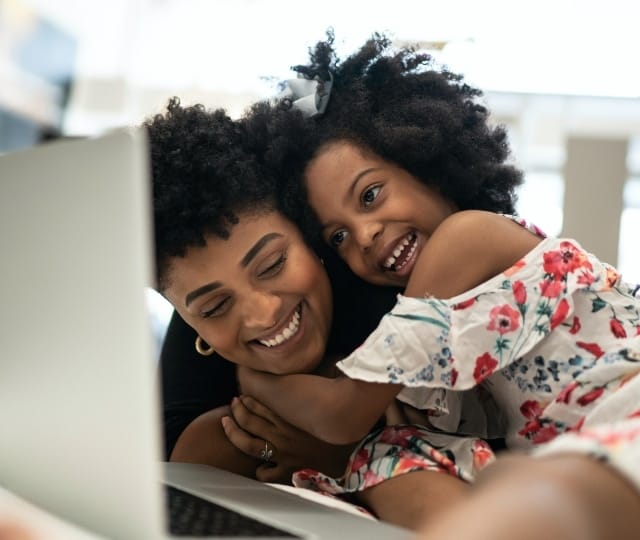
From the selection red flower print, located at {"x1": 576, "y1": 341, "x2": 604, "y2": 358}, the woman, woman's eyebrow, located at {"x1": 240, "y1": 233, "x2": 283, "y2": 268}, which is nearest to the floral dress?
red flower print, located at {"x1": 576, "y1": 341, "x2": 604, "y2": 358}

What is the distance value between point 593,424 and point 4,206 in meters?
0.71

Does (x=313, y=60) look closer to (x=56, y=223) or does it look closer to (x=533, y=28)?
(x=56, y=223)

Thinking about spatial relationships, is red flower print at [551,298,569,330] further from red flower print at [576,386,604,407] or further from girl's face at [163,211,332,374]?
girl's face at [163,211,332,374]

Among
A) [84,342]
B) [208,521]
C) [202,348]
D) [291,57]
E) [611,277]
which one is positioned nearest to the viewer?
[84,342]

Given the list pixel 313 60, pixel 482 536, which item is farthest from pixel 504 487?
pixel 313 60

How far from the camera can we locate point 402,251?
1185mm

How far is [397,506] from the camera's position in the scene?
944 mm

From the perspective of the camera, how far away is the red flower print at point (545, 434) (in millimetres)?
1001

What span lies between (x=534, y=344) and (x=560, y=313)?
5cm

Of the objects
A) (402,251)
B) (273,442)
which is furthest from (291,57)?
(273,442)

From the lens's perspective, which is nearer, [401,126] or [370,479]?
[370,479]

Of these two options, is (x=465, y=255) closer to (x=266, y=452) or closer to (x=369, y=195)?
(x=369, y=195)

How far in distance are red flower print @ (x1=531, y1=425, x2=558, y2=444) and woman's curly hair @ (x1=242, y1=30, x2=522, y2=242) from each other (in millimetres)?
433

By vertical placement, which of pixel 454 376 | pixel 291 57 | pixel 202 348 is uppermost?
pixel 291 57
